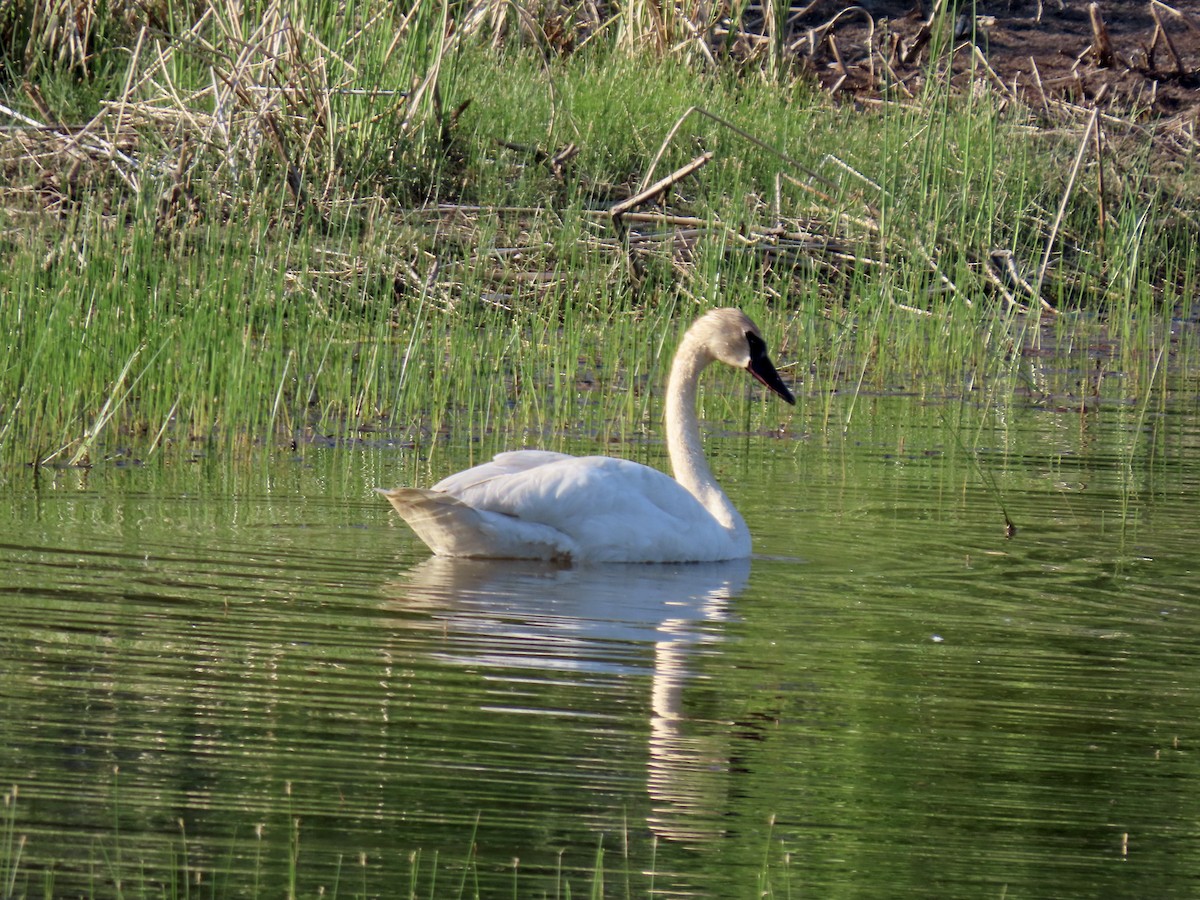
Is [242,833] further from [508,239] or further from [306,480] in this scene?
[508,239]

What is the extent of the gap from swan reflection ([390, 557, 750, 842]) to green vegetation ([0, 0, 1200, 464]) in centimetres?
203

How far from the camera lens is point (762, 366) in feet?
25.6

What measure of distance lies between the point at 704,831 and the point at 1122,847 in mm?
789

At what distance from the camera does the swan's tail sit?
21.6 feet

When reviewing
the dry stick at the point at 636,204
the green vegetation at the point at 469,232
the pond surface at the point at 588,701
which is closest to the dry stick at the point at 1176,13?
the green vegetation at the point at 469,232

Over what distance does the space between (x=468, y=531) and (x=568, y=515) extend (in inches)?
13.1

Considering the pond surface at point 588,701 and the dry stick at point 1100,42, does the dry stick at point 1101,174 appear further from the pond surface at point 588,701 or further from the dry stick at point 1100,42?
the pond surface at point 588,701

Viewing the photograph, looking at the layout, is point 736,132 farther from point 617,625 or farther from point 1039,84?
point 617,625

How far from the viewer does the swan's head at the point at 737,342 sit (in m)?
7.75

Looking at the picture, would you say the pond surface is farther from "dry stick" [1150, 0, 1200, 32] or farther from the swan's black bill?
"dry stick" [1150, 0, 1200, 32]

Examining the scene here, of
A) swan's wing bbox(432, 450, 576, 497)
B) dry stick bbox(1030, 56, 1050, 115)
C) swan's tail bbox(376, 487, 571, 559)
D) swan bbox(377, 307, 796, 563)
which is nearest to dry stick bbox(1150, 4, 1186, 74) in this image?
dry stick bbox(1030, 56, 1050, 115)

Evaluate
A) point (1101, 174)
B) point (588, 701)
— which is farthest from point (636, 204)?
point (588, 701)

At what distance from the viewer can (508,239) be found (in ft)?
39.8

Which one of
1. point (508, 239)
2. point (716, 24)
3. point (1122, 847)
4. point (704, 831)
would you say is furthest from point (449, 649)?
point (716, 24)
